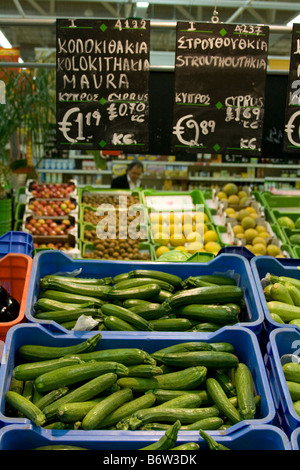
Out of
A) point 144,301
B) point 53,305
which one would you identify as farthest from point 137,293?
point 53,305

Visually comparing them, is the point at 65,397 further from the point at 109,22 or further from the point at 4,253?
the point at 109,22

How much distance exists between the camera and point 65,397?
192 centimetres

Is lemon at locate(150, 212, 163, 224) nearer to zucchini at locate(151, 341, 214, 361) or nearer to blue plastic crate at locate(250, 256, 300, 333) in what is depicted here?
blue plastic crate at locate(250, 256, 300, 333)

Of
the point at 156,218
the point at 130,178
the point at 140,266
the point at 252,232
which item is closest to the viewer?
the point at 140,266

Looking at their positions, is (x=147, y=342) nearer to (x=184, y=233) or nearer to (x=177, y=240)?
(x=177, y=240)

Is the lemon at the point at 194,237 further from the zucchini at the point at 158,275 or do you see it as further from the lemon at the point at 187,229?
the zucchini at the point at 158,275

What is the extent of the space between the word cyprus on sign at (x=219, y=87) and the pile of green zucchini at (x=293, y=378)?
1.45 m

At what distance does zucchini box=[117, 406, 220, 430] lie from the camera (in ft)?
6.06

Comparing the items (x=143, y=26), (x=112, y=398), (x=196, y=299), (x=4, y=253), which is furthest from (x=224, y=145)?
(x=112, y=398)

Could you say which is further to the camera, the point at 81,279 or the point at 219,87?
the point at 219,87

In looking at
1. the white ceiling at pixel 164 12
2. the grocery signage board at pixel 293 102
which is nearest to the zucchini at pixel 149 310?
the grocery signage board at pixel 293 102

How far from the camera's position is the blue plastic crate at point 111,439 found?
1.74 m

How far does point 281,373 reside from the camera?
2047 millimetres

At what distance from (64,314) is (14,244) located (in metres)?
0.80
